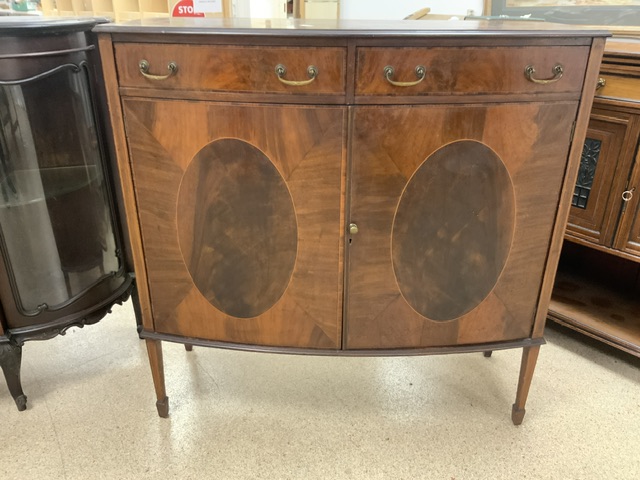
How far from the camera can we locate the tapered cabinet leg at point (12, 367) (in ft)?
4.52

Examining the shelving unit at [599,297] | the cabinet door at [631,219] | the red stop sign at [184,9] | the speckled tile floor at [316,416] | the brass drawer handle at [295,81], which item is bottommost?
the speckled tile floor at [316,416]

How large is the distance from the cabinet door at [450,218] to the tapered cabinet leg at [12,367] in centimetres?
90

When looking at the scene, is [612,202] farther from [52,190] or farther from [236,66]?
[52,190]

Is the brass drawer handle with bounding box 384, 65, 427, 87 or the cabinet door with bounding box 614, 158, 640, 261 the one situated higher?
the brass drawer handle with bounding box 384, 65, 427, 87

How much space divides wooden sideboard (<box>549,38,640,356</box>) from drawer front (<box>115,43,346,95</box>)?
2.89 feet

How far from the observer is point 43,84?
4.17 feet

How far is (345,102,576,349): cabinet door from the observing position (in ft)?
3.44

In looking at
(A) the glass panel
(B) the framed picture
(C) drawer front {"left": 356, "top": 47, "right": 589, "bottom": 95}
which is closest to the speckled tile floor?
(A) the glass panel

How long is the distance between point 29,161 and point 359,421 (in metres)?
1.11

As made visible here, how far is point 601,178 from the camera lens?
152cm

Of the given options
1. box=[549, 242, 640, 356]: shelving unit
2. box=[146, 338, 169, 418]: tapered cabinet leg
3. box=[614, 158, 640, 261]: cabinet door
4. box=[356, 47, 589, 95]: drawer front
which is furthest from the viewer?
box=[549, 242, 640, 356]: shelving unit

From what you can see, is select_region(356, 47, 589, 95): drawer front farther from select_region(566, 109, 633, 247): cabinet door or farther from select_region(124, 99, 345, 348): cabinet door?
select_region(566, 109, 633, 247): cabinet door

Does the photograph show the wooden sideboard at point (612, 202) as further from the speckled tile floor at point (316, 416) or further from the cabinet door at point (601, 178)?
the speckled tile floor at point (316, 416)

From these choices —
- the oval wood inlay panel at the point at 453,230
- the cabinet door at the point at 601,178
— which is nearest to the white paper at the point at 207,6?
the cabinet door at the point at 601,178
